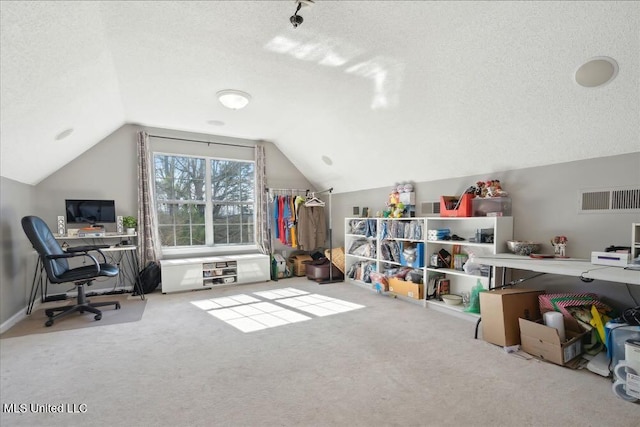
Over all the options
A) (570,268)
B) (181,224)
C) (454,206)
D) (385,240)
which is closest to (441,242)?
(454,206)

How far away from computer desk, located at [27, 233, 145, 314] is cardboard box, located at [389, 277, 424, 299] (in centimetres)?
362

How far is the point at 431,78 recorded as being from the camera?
2.69m

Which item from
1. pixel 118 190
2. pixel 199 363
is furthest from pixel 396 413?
pixel 118 190

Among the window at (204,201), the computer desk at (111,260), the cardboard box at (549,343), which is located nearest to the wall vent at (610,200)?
the cardboard box at (549,343)

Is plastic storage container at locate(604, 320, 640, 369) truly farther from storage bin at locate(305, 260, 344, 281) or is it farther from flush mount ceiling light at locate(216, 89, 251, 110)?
flush mount ceiling light at locate(216, 89, 251, 110)

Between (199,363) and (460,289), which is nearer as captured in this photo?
(199,363)

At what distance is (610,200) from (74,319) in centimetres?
556

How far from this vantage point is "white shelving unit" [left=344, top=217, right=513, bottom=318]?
3.14 m

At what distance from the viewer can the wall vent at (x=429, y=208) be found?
12.9 ft

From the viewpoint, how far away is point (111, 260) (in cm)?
455

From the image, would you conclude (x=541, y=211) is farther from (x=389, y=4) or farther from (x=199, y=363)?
(x=199, y=363)

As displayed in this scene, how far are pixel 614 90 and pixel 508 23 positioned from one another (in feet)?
3.05

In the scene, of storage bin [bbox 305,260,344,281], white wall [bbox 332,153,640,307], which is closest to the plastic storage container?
white wall [bbox 332,153,640,307]

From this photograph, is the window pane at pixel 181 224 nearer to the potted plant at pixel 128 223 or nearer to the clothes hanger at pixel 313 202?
the potted plant at pixel 128 223
